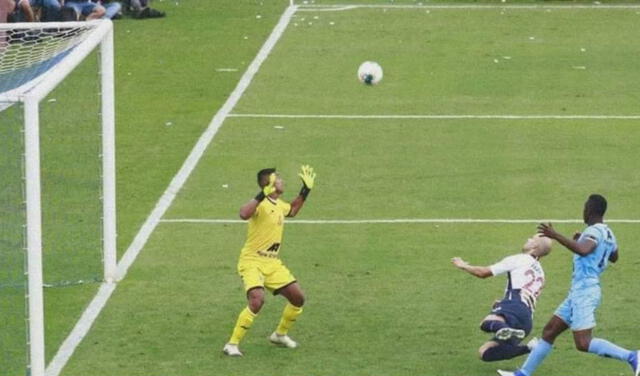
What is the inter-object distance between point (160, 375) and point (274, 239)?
1.50 m

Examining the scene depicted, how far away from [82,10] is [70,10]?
26.9 inches

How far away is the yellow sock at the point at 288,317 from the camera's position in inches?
531

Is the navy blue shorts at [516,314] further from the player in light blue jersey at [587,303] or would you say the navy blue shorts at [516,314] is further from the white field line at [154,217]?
the white field line at [154,217]

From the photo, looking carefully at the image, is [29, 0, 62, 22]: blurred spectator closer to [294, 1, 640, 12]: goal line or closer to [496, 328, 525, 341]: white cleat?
[294, 1, 640, 12]: goal line

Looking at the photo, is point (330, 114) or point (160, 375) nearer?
point (160, 375)

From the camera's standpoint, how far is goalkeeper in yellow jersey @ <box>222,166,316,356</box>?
43.5ft

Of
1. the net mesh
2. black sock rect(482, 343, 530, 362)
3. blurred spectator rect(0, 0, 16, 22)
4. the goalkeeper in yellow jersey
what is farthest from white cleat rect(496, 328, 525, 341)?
blurred spectator rect(0, 0, 16, 22)

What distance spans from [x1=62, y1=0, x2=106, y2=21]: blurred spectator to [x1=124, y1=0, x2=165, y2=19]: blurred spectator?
329cm

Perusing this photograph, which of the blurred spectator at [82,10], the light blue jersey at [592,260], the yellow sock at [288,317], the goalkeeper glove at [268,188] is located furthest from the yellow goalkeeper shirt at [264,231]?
the blurred spectator at [82,10]

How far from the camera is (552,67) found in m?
26.6

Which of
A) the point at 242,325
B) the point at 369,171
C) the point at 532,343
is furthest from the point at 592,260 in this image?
the point at 369,171

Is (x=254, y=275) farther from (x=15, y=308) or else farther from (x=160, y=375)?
(x=15, y=308)

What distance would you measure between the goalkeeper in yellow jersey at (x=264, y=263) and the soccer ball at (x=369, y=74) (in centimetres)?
1030

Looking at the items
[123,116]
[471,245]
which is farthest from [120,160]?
[471,245]
